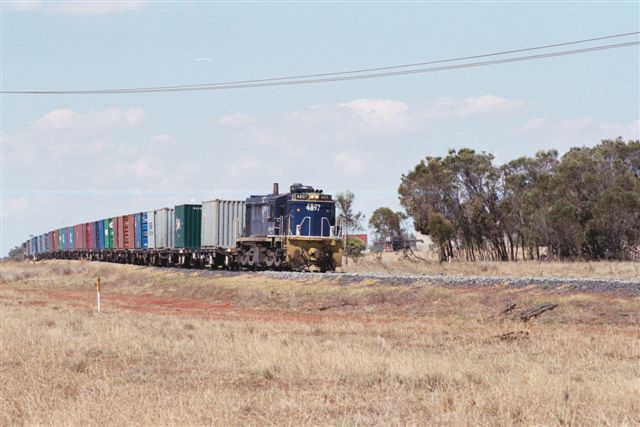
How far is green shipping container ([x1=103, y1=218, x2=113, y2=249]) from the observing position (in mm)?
67812

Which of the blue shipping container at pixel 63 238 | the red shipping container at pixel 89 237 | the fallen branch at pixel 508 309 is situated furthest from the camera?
the blue shipping container at pixel 63 238

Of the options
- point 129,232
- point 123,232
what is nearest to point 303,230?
point 129,232

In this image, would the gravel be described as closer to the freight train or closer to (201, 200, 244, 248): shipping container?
the freight train

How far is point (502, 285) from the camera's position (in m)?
26.0

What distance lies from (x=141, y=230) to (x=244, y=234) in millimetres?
17733

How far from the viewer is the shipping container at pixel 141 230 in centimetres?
5800

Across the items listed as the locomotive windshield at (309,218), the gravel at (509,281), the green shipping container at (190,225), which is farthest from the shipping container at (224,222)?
the gravel at (509,281)

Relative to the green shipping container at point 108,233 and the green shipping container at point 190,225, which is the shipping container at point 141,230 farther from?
the green shipping container at point 190,225

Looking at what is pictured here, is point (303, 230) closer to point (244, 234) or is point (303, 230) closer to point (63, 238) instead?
point (244, 234)

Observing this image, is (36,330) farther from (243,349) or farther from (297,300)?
(297,300)

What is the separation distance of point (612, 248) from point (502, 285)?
34425 mm

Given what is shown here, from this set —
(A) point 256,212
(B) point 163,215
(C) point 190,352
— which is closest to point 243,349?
(C) point 190,352

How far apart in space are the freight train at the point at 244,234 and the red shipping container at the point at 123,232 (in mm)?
70

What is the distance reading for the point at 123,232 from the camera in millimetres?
63844
